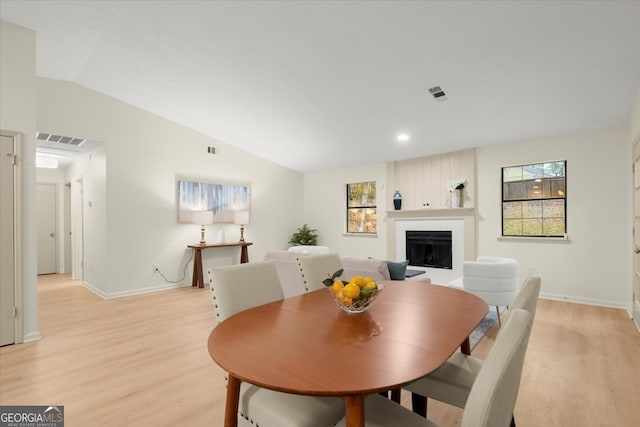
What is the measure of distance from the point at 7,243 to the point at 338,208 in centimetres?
539

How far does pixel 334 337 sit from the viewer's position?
48.5 inches

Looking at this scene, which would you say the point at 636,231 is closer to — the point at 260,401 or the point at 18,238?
the point at 260,401

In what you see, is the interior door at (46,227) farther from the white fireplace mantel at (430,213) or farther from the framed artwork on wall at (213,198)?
the white fireplace mantel at (430,213)

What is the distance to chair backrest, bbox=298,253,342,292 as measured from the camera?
2242 millimetres

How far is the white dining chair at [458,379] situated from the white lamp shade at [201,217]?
487cm

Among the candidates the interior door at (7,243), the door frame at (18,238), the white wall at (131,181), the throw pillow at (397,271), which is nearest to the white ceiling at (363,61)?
the white wall at (131,181)

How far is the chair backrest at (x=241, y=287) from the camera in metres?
1.63

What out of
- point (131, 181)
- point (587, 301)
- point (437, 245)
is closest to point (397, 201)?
point (437, 245)

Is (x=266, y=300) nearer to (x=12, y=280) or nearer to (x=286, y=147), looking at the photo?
(x=12, y=280)

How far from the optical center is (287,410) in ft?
3.83

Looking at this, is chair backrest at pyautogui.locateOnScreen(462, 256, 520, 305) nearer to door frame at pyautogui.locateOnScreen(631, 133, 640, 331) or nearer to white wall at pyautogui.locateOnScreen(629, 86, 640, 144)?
door frame at pyautogui.locateOnScreen(631, 133, 640, 331)

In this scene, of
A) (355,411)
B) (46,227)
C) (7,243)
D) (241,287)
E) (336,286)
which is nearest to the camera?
(355,411)

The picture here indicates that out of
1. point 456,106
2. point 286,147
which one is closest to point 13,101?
point 286,147

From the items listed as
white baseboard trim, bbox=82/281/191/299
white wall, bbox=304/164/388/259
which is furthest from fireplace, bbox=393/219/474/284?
white baseboard trim, bbox=82/281/191/299
